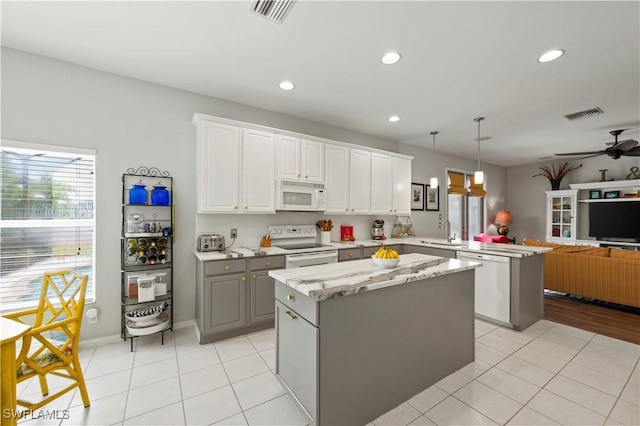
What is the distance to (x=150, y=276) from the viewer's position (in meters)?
2.86

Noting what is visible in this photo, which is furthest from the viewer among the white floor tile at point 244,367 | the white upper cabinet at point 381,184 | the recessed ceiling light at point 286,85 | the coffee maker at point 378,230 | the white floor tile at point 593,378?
the coffee maker at point 378,230

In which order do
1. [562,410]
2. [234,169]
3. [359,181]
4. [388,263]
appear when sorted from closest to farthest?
[562,410] → [388,263] → [234,169] → [359,181]

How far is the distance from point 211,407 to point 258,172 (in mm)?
2453

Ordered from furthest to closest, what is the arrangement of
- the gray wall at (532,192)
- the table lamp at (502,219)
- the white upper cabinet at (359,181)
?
the table lamp at (502,219) → the gray wall at (532,192) → the white upper cabinet at (359,181)

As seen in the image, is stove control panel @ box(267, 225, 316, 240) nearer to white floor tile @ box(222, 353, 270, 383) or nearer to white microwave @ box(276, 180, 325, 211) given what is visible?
white microwave @ box(276, 180, 325, 211)

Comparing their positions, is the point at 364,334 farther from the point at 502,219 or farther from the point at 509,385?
the point at 502,219

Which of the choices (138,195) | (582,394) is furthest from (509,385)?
(138,195)

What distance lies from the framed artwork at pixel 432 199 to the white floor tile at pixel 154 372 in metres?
5.39

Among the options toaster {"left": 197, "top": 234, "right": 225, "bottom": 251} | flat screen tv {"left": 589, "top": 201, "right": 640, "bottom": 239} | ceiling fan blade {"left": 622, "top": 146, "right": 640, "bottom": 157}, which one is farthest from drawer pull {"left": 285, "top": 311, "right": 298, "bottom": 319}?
flat screen tv {"left": 589, "top": 201, "right": 640, "bottom": 239}

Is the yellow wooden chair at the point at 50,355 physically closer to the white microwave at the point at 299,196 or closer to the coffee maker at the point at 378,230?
the white microwave at the point at 299,196

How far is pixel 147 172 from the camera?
10.1ft

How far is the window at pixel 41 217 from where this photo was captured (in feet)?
8.21

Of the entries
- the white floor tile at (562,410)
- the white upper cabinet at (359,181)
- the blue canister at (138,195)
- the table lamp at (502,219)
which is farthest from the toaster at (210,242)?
the table lamp at (502,219)

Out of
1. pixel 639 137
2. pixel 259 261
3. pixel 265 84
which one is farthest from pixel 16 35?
pixel 639 137
